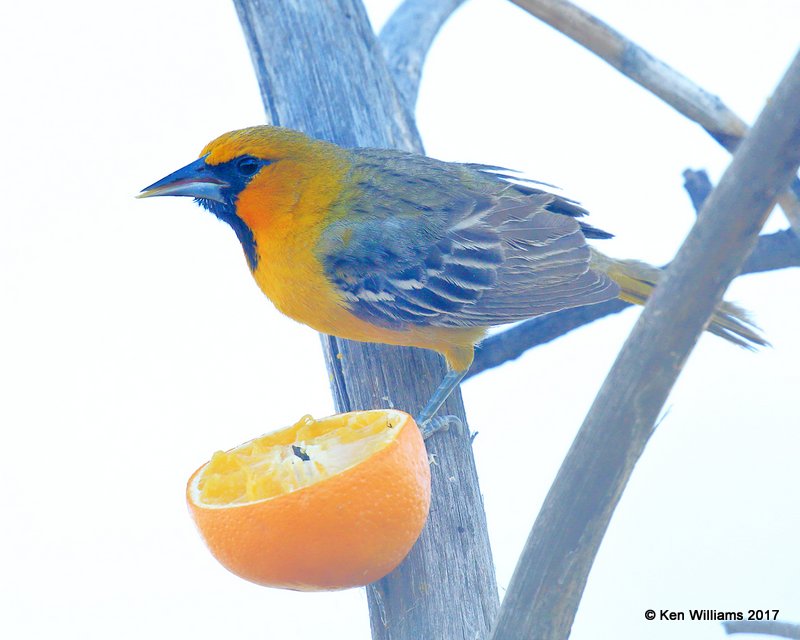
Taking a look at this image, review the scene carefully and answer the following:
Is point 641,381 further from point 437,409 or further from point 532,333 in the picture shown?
point 532,333

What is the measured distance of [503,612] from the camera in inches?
59.2

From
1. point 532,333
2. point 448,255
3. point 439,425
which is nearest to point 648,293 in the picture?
point 532,333

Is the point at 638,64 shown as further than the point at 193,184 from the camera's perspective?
Yes

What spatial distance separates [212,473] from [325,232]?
32.1 inches

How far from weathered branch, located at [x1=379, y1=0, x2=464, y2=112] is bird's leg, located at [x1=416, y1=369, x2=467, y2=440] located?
4.17 ft

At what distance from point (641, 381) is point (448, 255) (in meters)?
1.39

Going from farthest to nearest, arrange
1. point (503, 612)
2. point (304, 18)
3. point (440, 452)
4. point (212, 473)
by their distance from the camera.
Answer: point (304, 18) → point (440, 452) → point (212, 473) → point (503, 612)

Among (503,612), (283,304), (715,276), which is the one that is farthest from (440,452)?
(715,276)

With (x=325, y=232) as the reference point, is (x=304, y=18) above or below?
above

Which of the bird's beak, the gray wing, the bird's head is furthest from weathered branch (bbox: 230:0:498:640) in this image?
the bird's beak

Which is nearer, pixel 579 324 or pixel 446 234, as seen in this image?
pixel 446 234

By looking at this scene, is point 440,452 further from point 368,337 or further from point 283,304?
point 283,304

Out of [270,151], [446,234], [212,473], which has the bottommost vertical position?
[212,473]

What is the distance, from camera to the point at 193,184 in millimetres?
2592
